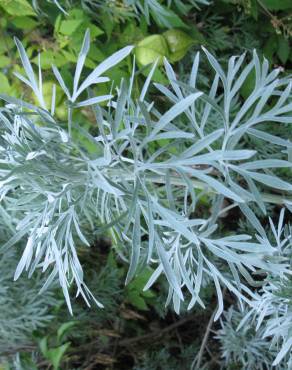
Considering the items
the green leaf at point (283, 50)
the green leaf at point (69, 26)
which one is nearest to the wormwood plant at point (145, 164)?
the green leaf at point (69, 26)

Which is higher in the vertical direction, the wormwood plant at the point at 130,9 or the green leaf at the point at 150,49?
the wormwood plant at the point at 130,9

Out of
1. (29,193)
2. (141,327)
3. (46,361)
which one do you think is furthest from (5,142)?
(141,327)

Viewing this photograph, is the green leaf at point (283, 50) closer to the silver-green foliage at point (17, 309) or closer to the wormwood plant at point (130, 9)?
the wormwood plant at point (130, 9)

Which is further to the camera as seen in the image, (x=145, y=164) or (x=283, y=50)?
(x=283, y=50)

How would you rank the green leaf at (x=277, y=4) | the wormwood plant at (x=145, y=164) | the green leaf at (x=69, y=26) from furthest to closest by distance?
the green leaf at (x=277, y=4), the green leaf at (x=69, y=26), the wormwood plant at (x=145, y=164)

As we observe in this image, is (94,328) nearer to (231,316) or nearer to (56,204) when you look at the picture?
(231,316)

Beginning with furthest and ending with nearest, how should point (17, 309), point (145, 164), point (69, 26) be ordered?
point (17, 309), point (69, 26), point (145, 164)

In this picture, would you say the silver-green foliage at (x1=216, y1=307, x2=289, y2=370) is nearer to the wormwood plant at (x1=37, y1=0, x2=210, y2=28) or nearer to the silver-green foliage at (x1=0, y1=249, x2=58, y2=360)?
the silver-green foliage at (x1=0, y1=249, x2=58, y2=360)

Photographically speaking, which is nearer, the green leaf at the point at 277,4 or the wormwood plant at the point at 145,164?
the wormwood plant at the point at 145,164

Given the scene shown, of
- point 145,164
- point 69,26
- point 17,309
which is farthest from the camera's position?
point 17,309

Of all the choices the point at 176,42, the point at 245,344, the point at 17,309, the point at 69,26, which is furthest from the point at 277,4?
the point at 17,309

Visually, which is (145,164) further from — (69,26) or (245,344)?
(245,344)
